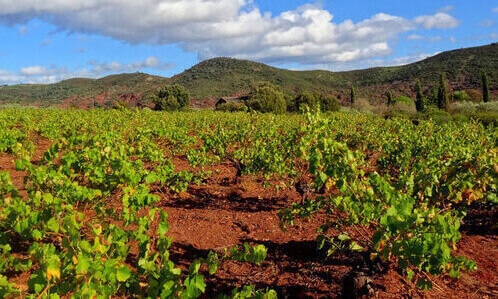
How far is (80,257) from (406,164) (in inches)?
235

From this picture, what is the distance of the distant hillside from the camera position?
68250 mm

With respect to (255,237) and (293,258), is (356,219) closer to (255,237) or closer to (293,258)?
(293,258)

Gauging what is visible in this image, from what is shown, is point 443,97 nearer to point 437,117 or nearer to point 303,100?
point 303,100

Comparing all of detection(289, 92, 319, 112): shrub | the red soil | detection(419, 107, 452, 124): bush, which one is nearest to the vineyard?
the red soil

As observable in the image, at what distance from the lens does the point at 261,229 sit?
5.29 m

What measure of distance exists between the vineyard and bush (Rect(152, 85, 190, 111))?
46.2 metres

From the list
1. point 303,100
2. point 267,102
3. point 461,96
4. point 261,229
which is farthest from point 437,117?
point 461,96

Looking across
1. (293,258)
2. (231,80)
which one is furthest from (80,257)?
(231,80)

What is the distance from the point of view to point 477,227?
5.00 meters

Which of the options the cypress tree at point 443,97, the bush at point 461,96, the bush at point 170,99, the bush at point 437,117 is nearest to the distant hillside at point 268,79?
the bush at point 461,96

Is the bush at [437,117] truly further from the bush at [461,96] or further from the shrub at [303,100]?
the bush at [461,96]

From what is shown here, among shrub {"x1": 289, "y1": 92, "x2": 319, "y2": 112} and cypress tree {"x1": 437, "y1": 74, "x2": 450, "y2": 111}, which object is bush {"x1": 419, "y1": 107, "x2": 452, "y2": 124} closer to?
cypress tree {"x1": 437, "y1": 74, "x2": 450, "y2": 111}

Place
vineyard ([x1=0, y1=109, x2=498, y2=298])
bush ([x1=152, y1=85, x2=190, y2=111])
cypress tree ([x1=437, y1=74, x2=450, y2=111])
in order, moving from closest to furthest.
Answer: vineyard ([x1=0, y1=109, x2=498, y2=298]) → cypress tree ([x1=437, y1=74, x2=450, y2=111]) → bush ([x1=152, y1=85, x2=190, y2=111])

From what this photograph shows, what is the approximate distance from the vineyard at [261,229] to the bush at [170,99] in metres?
46.2
